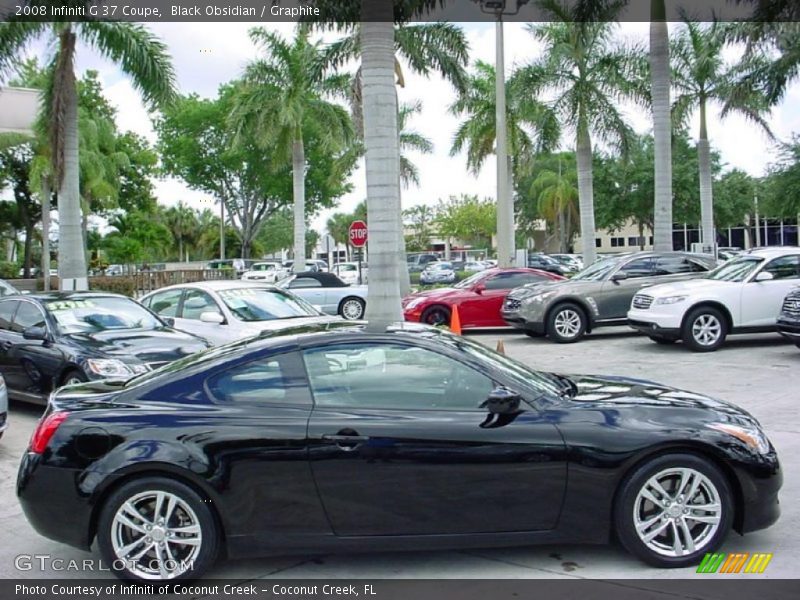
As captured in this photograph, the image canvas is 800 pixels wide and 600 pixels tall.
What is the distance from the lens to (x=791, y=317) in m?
12.1

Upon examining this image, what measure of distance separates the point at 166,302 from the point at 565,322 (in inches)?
289

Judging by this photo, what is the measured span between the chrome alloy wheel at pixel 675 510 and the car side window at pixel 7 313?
861 cm

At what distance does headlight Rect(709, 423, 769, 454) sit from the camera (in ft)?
15.8

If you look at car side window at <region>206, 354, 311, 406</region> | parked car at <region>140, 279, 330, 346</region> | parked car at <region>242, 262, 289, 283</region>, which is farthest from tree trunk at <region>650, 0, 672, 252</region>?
parked car at <region>242, 262, 289, 283</region>

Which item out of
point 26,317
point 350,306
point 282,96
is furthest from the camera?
point 282,96

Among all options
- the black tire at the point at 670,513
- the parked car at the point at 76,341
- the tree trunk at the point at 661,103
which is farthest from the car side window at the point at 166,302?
the tree trunk at the point at 661,103

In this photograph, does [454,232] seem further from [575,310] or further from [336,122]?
[575,310]

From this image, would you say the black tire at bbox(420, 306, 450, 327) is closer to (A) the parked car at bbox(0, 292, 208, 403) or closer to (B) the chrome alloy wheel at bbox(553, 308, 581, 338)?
(B) the chrome alloy wheel at bbox(553, 308, 581, 338)

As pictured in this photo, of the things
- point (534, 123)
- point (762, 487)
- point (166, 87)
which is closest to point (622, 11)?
point (534, 123)

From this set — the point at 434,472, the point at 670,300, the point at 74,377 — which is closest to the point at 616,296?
the point at 670,300

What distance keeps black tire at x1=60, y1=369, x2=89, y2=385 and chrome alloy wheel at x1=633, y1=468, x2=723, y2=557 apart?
655 cm

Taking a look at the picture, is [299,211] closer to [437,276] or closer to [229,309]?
[437,276]

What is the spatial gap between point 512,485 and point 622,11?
19.7 metres

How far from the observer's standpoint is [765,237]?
73.2m
